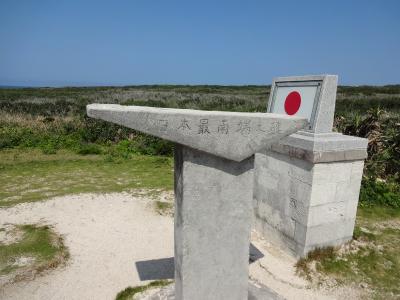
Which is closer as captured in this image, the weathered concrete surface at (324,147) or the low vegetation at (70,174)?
the weathered concrete surface at (324,147)

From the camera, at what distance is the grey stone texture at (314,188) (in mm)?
5410

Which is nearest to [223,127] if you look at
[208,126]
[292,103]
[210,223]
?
[208,126]

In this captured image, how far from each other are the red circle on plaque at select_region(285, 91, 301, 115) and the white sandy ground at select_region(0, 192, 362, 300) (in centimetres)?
248

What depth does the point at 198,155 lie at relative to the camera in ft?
10.9

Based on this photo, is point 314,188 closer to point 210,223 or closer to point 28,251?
point 210,223

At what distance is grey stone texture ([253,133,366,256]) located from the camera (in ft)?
17.7

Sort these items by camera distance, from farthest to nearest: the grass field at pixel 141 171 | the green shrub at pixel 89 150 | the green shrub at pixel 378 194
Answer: the green shrub at pixel 89 150
the green shrub at pixel 378 194
the grass field at pixel 141 171

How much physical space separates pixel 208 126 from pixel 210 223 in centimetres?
100

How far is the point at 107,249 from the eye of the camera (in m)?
6.33

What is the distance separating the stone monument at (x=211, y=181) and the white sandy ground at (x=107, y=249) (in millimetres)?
1849

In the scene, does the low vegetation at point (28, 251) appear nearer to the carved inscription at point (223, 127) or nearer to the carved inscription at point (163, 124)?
the carved inscription at point (163, 124)

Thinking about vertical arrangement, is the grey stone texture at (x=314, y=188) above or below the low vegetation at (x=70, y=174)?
above

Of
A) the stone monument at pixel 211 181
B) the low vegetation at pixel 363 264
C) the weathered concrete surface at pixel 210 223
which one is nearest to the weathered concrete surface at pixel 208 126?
the stone monument at pixel 211 181

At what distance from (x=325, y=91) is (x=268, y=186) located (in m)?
2.08
